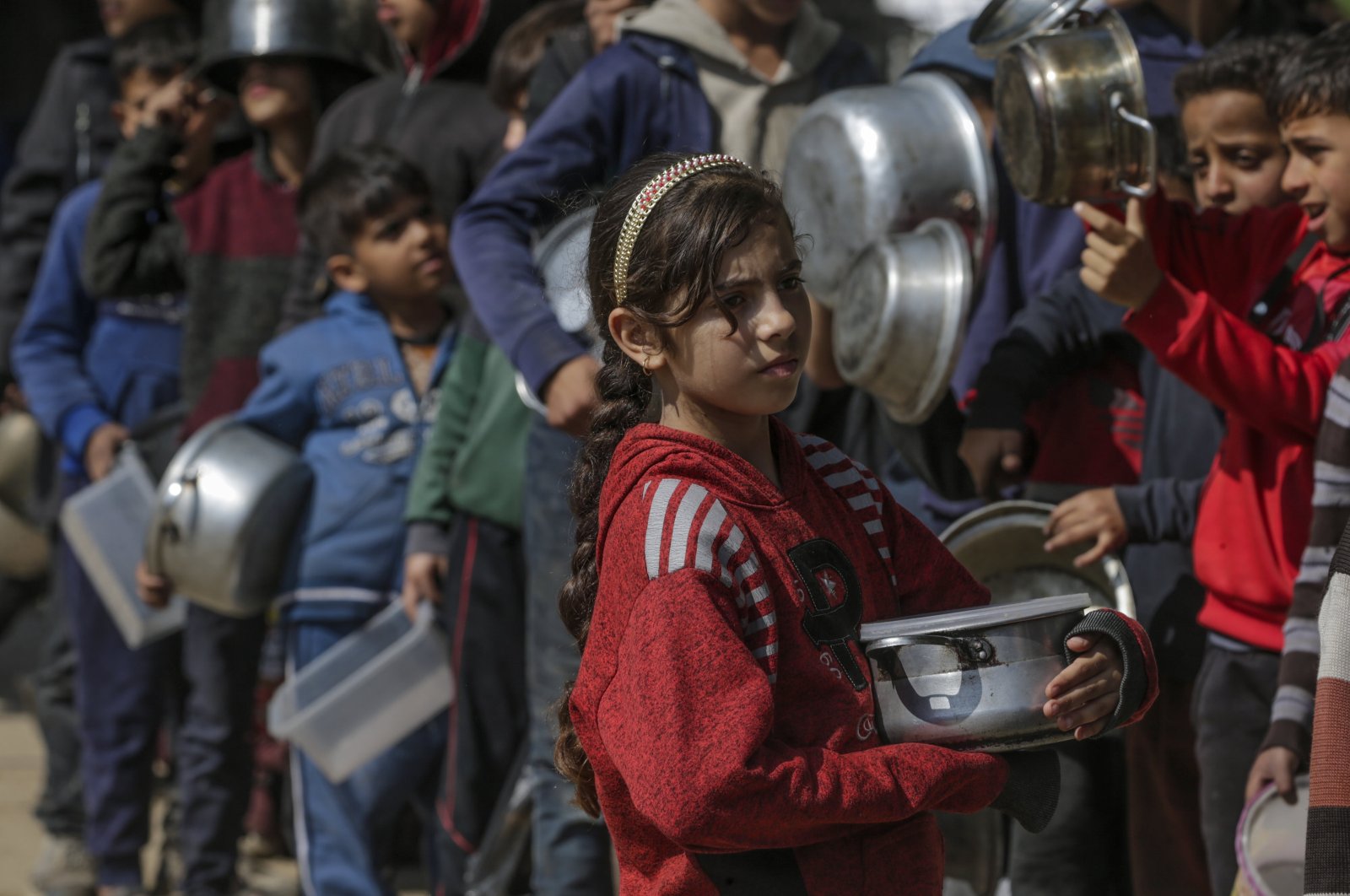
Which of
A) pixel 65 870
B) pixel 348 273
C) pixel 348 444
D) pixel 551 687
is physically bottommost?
pixel 65 870

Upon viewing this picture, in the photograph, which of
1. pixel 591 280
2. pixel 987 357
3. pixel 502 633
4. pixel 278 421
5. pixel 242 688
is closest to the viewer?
pixel 591 280

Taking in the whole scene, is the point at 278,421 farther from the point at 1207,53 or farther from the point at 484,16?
the point at 1207,53

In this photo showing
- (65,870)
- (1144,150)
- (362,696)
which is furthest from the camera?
(65,870)

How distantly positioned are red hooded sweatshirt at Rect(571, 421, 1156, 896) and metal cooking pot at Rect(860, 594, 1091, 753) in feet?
0.09

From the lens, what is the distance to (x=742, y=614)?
176cm

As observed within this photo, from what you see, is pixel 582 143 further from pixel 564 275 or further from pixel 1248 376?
pixel 1248 376

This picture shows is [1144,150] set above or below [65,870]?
above

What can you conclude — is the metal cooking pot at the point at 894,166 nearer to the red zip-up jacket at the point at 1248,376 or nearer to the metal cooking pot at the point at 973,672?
the red zip-up jacket at the point at 1248,376

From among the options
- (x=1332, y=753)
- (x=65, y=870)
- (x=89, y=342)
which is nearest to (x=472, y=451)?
(x=89, y=342)

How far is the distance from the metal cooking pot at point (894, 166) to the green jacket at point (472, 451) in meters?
0.85

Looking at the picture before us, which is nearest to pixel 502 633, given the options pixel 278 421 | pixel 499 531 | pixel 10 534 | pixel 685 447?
pixel 499 531

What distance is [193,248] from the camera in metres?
4.62

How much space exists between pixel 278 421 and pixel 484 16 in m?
1.32

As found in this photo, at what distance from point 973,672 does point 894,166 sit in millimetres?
1477
